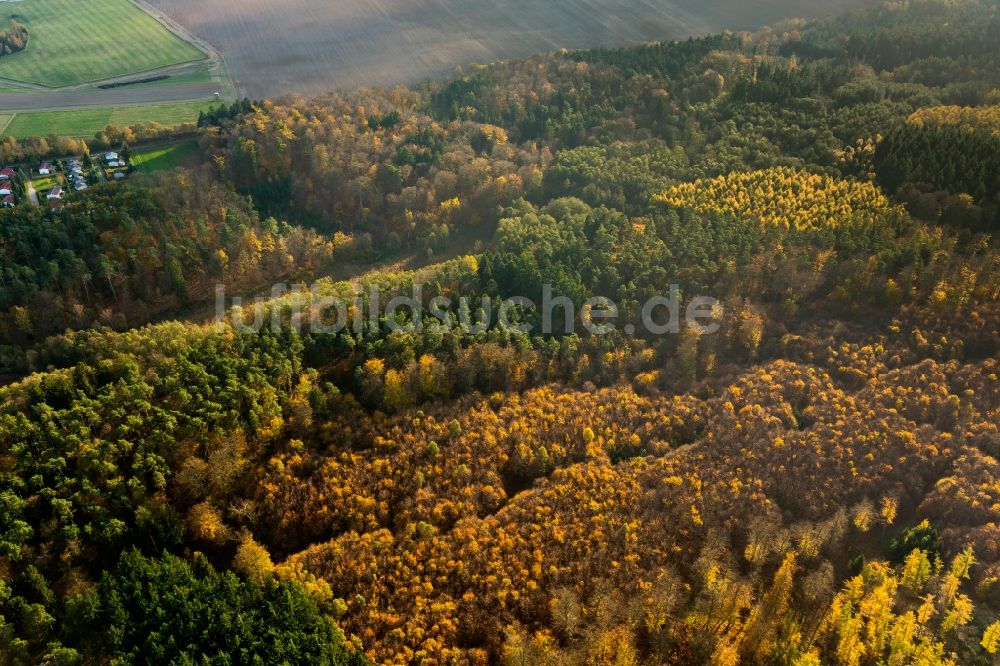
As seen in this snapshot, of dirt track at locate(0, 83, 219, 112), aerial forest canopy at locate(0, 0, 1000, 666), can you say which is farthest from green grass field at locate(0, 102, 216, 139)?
aerial forest canopy at locate(0, 0, 1000, 666)

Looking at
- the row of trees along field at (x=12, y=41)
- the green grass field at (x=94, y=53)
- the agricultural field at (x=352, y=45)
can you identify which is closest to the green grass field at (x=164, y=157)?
the agricultural field at (x=352, y=45)

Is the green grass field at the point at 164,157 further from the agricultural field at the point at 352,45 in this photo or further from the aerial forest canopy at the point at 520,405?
the agricultural field at the point at 352,45

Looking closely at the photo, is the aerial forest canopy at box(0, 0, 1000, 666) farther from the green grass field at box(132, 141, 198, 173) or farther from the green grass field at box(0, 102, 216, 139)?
the green grass field at box(0, 102, 216, 139)

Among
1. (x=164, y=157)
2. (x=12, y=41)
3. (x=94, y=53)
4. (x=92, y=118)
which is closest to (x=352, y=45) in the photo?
(x=92, y=118)

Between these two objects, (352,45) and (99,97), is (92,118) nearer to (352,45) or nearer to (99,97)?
(99,97)

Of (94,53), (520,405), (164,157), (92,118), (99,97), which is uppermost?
(94,53)

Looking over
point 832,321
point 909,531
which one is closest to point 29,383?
point 909,531
